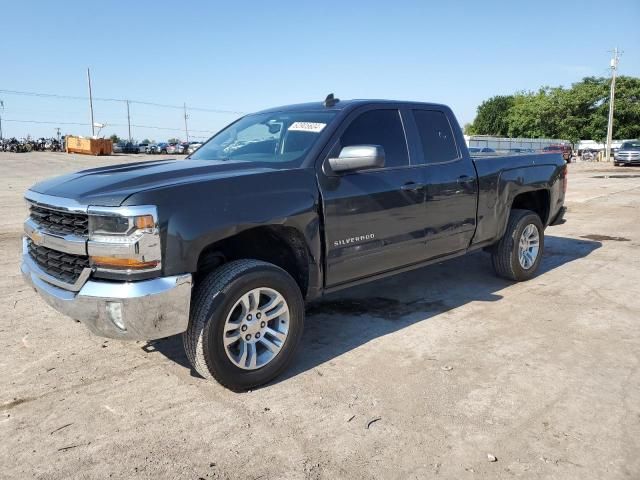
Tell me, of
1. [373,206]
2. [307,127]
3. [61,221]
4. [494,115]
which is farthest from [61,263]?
[494,115]

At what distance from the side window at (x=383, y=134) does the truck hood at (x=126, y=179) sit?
2.92ft

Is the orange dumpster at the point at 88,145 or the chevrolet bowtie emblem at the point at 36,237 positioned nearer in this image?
the chevrolet bowtie emblem at the point at 36,237

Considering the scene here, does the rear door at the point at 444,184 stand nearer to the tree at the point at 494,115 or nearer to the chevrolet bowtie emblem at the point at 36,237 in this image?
the chevrolet bowtie emblem at the point at 36,237

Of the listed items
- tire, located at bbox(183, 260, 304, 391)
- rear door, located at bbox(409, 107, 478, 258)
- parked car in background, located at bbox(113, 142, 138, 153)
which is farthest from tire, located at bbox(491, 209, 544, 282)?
parked car in background, located at bbox(113, 142, 138, 153)

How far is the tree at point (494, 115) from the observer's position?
95.3 metres

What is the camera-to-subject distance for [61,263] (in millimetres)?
3279

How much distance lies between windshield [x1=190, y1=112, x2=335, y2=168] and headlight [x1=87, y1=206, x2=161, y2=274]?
1.12 metres

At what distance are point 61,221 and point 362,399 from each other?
84.4 inches

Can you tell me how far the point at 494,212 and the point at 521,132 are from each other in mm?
75552

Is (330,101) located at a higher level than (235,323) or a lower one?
higher

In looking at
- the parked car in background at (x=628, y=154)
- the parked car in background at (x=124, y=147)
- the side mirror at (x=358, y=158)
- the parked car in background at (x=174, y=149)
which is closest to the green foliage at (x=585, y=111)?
the parked car in background at (x=628, y=154)

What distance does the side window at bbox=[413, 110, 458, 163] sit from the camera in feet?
15.5

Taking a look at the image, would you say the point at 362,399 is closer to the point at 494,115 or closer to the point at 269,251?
the point at 269,251

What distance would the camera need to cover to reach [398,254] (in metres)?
4.34
